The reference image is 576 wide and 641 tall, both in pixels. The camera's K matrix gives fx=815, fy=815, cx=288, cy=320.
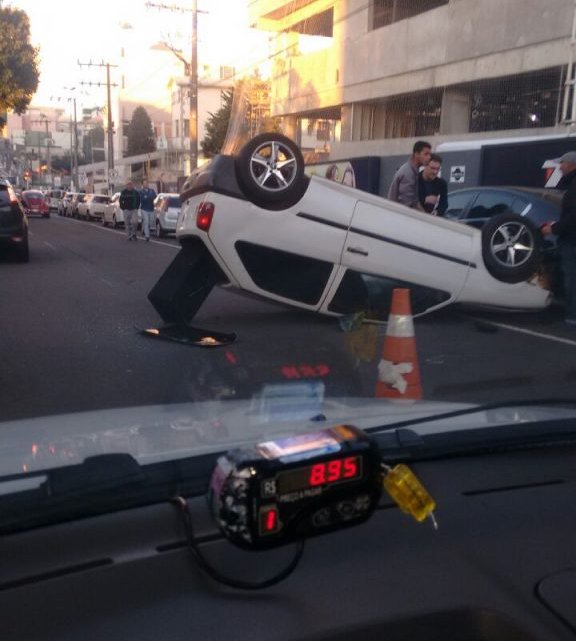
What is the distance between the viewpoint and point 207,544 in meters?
1.81

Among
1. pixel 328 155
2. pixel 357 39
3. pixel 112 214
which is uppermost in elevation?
pixel 357 39

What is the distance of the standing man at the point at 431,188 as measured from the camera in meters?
9.88

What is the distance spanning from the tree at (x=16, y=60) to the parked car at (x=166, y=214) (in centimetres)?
1184

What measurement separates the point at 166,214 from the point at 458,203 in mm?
15054

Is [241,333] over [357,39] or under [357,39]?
under

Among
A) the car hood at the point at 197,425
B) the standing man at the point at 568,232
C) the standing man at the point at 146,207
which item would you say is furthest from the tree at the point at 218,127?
the car hood at the point at 197,425

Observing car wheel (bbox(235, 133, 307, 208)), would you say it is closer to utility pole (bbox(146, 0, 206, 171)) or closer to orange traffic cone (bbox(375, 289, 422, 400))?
orange traffic cone (bbox(375, 289, 422, 400))

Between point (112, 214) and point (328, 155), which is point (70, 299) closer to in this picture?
point (328, 155)

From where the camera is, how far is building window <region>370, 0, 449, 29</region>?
26062 millimetres

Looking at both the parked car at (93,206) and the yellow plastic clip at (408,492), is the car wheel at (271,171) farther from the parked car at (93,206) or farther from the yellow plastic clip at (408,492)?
the parked car at (93,206)

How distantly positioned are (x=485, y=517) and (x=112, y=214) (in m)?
33.0

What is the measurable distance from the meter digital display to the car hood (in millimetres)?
811

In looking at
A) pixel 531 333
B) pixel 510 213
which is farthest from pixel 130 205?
pixel 531 333

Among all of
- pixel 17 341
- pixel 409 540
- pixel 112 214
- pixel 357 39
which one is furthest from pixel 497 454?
pixel 112 214
